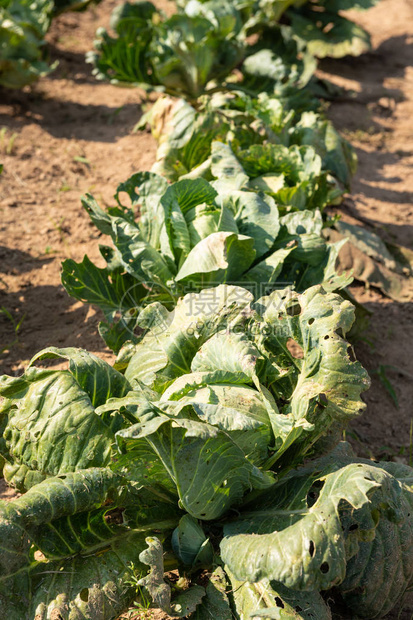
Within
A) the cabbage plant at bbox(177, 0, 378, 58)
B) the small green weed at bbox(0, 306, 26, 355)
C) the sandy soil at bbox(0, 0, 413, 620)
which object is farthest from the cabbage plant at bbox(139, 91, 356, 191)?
the cabbage plant at bbox(177, 0, 378, 58)

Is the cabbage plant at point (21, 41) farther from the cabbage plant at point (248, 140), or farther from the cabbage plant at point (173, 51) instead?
the cabbage plant at point (248, 140)

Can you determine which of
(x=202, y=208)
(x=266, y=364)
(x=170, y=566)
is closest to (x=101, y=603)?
(x=170, y=566)

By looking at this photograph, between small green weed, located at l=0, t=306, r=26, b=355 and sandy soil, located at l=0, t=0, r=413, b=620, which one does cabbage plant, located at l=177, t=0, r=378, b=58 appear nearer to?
sandy soil, located at l=0, t=0, r=413, b=620

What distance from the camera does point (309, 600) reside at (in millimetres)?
2160

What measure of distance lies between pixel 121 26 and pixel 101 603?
222 inches

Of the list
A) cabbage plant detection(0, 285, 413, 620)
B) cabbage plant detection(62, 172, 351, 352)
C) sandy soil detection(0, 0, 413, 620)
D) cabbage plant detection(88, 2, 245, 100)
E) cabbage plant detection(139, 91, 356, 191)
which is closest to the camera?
cabbage plant detection(0, 285, 413, 620)

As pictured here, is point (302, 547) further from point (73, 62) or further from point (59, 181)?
point (73, 62)

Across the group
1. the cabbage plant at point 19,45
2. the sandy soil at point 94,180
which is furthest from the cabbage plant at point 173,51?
the cabbage plant at point 19,45

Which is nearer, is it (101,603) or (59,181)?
(101,603)

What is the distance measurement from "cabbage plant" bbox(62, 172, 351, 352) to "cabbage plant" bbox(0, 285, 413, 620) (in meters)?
0.49

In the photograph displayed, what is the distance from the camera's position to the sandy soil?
12.4 feet

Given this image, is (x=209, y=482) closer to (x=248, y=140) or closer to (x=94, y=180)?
(x=248, y=140)

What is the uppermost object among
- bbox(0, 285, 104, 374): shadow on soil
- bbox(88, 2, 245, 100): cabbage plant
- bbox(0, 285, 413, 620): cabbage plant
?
bbox(88, 2, 245, 100): cabbage plant

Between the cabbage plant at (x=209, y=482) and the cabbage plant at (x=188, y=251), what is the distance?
49 cm
